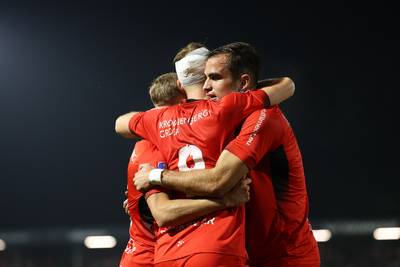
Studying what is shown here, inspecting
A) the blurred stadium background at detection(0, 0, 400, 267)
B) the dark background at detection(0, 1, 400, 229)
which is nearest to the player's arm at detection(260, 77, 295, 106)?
the blurred stadium background at detection(0, 0, 400, 267)

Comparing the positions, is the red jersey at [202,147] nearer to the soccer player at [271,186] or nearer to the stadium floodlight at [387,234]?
the soccer player at [271,186]

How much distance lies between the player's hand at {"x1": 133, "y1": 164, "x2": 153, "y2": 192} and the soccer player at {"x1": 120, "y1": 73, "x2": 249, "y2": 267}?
0.03m

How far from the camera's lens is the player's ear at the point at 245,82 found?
2563 millimetres

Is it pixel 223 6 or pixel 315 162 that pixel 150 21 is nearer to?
pixel 223 6

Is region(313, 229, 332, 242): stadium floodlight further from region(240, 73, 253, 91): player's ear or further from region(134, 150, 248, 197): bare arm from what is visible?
region(134, 150, 248, 197): bare arm

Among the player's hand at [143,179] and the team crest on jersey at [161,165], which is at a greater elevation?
the team crest on jersey at [161,165]

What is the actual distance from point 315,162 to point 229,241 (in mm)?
12159

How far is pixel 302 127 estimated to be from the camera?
14.7m

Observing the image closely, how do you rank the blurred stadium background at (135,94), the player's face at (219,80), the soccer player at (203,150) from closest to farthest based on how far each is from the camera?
the soccer player at (203,150)
the player's face at (219,80)
the blurred stadium background at (135,94)

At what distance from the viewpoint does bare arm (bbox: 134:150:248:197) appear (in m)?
2.19

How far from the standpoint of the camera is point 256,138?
227 cm

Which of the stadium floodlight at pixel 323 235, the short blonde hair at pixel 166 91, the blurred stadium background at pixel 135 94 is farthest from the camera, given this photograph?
the blurred stadium background at pixel 135 94

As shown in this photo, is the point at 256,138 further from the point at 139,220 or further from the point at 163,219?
the point at 139,220

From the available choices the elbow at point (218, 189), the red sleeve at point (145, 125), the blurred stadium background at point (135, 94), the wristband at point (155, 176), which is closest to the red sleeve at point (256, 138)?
the elbow at point (218, 189)
